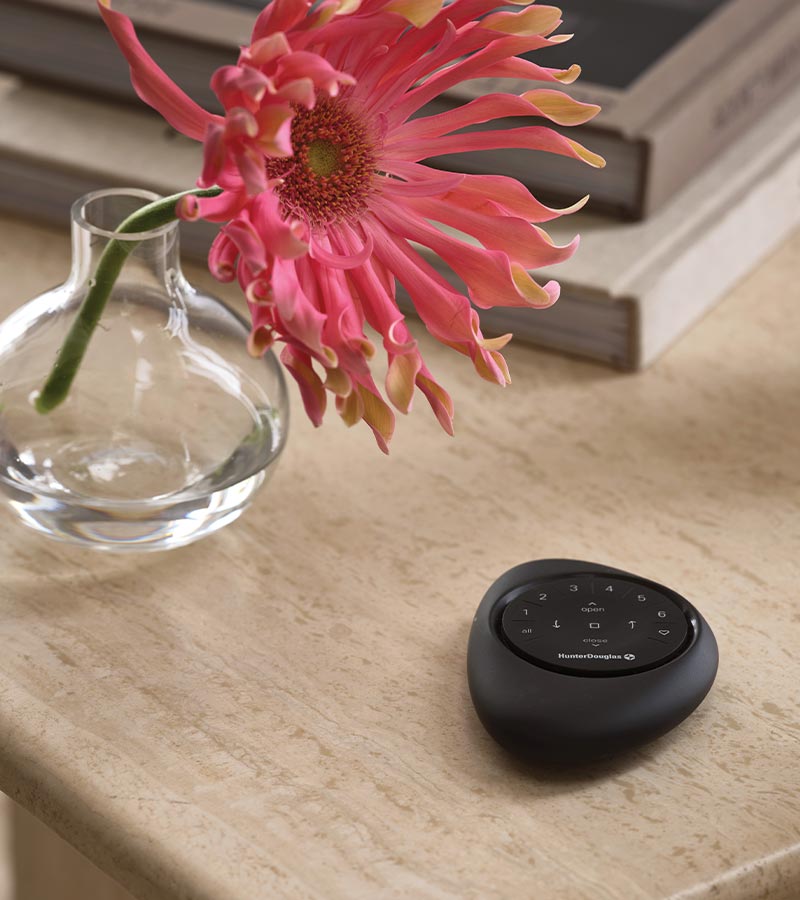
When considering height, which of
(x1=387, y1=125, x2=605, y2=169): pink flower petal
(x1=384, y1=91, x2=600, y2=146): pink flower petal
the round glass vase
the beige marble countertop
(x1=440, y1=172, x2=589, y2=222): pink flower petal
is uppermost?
(x1=384, y1=91, x2=600, y2=146): pink flower petal

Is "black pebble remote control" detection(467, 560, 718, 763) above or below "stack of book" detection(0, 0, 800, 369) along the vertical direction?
below

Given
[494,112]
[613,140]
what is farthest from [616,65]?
[494,112]

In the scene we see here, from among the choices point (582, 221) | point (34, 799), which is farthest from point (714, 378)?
point (34, 799)

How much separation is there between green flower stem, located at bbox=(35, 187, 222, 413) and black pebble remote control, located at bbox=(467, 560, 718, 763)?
0.62ft

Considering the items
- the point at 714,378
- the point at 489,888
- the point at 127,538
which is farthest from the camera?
the point at 714,378

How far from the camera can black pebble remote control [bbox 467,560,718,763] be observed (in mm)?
451

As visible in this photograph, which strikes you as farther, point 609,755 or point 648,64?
point 648,64

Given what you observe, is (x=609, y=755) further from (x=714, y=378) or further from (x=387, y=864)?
(x=714, y=378)

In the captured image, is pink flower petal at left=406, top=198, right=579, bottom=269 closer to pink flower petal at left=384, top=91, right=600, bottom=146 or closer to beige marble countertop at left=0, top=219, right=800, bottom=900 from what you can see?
pink flower petal at left=384, top=91, right=600, bottom=146

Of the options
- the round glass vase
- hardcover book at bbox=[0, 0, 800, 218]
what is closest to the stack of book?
hardcover book at bbox=[0, 0, 800, 218]

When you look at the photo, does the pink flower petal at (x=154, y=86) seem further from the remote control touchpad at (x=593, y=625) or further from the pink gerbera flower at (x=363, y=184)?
the remote control touchpad at (x=593, y=625)

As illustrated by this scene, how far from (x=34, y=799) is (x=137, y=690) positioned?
0.05 meters

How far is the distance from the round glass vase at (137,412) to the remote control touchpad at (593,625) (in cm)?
13

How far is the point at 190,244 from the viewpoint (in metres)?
0.80
